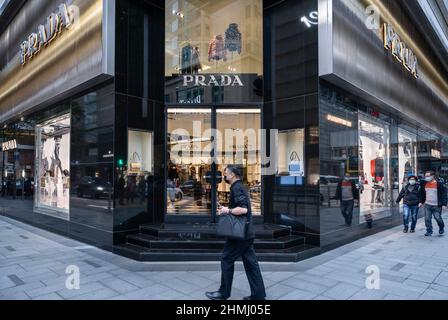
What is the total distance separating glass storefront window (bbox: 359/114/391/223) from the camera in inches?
372

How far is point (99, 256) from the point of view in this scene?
270 inches

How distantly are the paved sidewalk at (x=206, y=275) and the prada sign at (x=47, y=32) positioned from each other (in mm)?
5762

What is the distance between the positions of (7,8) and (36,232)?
28.5 feet

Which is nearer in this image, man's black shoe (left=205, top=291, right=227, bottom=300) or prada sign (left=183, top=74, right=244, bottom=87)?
man's black shoe (left=205, top=291, right=227, bottom=300)

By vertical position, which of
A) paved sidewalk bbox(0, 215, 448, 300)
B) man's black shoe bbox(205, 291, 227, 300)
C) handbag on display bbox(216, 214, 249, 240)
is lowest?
paved sidewalk bbox(0, 215, 448, 300)

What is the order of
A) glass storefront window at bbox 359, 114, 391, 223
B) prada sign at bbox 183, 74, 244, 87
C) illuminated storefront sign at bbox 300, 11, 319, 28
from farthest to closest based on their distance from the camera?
glass storefront window at bbox 359, 114, 391, 223 < prada sign at bbox 183, 74, 244, 87 < illuminated storefront sign at bbox 300, 11, 319, 28

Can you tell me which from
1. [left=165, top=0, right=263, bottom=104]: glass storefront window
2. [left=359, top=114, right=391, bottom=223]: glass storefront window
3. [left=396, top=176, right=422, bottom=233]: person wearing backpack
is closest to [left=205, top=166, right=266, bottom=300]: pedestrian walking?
[left=165, top=0, right=263, bottom=104]: glass storefront window

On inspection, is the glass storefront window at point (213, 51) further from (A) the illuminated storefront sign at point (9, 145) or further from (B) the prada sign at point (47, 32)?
(A) the illuminated storefront sign at point (9, 145)

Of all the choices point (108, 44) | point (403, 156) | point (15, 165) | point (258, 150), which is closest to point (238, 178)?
point (258, 150)

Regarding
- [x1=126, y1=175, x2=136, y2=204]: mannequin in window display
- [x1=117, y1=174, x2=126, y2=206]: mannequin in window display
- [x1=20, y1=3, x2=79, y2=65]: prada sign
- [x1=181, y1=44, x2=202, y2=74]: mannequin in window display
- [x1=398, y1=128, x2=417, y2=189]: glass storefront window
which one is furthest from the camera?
[x1=398, y1=128, x2=417, y2=189]: glass storefront window

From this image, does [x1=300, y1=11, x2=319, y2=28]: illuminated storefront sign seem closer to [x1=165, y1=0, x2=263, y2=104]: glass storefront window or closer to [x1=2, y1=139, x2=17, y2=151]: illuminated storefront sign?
[x1=165, y1=0, x2=263, y2=104]: glass storefront window

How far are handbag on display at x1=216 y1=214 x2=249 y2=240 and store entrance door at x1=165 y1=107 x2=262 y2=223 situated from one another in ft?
13.6

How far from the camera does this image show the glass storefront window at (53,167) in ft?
31.2

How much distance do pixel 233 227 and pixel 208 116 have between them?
484 cm
